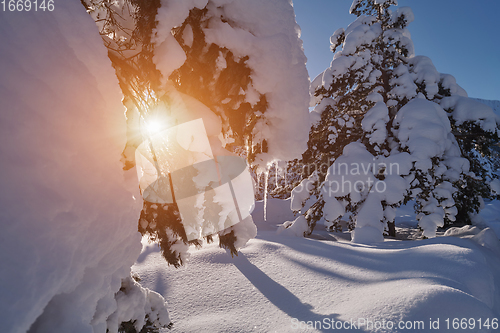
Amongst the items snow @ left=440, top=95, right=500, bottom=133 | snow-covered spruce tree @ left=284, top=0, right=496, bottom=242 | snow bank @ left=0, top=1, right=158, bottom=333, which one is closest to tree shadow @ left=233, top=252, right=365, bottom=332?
snow bank @ left=0, top=1, right=158, bottom=333

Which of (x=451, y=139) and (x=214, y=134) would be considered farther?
(x=451, y=139)

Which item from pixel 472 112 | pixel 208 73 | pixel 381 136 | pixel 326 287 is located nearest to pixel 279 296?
pixel 326 287

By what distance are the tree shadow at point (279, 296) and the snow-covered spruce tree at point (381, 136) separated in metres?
3.32

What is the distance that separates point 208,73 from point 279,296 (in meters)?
2.83

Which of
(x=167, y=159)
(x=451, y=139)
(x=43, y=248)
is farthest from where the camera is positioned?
(x=451, y=139)

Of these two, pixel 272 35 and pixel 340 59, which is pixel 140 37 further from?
pixel 340 59

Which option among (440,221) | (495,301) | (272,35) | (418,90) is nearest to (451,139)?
(418,90)

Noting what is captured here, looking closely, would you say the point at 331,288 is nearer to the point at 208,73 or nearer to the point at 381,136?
the point at 208,73

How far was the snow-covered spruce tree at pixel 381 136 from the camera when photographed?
6.12 m

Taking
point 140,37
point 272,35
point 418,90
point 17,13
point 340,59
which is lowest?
point 17,13

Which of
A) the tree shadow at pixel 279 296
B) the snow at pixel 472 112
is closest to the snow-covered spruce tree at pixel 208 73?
the tree shadow at pixel 279 296

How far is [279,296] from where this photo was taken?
10.0 ft

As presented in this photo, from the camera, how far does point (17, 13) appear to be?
950 mm

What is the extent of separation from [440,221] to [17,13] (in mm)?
8551
